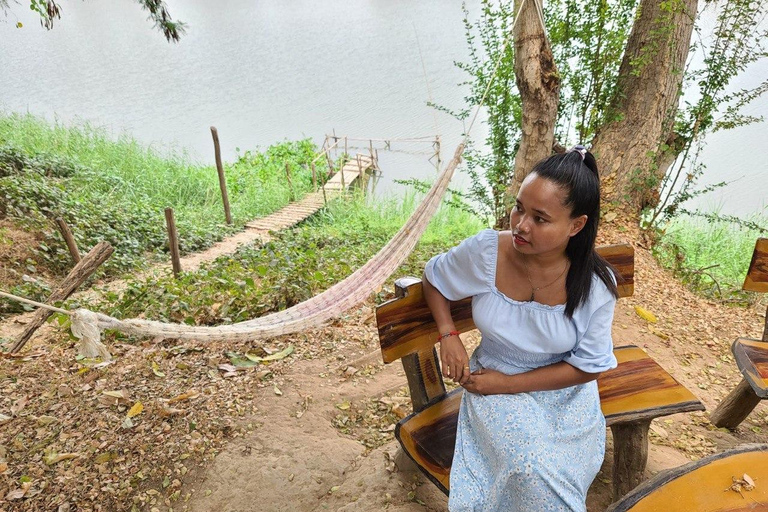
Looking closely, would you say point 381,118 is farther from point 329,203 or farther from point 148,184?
point 148,184

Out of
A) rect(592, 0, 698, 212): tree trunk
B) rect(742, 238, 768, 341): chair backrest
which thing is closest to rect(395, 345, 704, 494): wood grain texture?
rect(742, 238, 768, 341): chair backrest

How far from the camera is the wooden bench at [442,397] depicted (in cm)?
122

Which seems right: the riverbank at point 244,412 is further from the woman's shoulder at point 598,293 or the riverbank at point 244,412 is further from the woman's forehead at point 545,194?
the woman's forehead at point 545,194

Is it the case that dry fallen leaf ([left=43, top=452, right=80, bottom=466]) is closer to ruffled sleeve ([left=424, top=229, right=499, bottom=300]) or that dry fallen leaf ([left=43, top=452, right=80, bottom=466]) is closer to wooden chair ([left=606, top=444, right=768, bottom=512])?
ruffled sleeve ([left=424, top=229, right=499, bottom=300])

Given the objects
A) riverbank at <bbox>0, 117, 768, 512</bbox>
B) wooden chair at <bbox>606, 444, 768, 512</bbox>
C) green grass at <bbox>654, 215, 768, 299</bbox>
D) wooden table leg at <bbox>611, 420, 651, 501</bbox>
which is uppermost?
wooden chair at <bbox>606, 444, 768, 512</bbox>

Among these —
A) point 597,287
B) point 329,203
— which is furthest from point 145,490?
point 329,203

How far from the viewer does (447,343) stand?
1.20 metres

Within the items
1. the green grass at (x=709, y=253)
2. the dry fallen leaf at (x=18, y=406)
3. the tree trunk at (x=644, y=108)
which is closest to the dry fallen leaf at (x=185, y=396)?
the dry fallen leaf at (x=18, y=406)

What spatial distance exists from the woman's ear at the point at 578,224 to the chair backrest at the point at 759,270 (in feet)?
4.02

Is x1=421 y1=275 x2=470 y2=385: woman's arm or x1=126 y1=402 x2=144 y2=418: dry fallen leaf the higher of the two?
x1=421 y1=275 x2=470 y2=385: woman's arm

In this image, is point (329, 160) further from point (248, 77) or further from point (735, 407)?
point (735, 407)

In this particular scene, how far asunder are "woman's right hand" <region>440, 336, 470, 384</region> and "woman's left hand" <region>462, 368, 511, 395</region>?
26mm

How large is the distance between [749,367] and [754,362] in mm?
62

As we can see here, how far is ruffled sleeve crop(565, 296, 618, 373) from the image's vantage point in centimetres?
110
